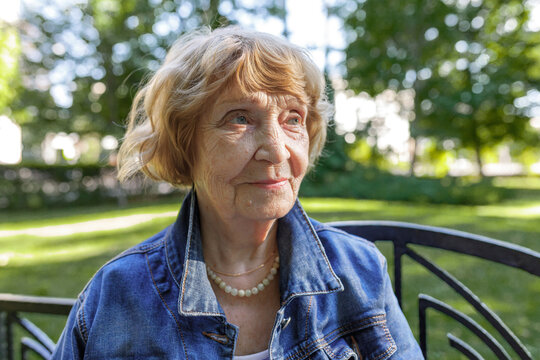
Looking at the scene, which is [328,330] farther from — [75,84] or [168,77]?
[75,84]

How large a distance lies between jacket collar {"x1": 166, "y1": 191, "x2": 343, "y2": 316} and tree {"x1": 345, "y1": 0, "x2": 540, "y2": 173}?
18.1 metres

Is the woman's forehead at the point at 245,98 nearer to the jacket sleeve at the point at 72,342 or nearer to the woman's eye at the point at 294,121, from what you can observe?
the woman's eye at the point at 294,121

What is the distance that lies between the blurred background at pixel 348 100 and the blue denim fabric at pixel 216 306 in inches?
282

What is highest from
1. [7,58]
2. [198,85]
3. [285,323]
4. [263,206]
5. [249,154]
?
[7,58]

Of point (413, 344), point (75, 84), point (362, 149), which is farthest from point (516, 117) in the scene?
point (413, 344)

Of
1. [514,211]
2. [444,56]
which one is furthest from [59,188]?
[444,56]

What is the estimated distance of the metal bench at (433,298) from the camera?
1.49 m

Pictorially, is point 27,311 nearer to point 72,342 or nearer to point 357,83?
point 72,342

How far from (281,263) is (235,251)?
16 cm

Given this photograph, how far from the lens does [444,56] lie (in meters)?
19.3

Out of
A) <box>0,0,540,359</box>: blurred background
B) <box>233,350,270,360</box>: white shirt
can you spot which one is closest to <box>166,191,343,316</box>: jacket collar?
<box>233,350,270,360</box>: white shirt

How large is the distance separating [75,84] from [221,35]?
18261mm

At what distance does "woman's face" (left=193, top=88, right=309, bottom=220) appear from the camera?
1.26 meters

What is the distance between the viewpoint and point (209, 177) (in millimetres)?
1320
